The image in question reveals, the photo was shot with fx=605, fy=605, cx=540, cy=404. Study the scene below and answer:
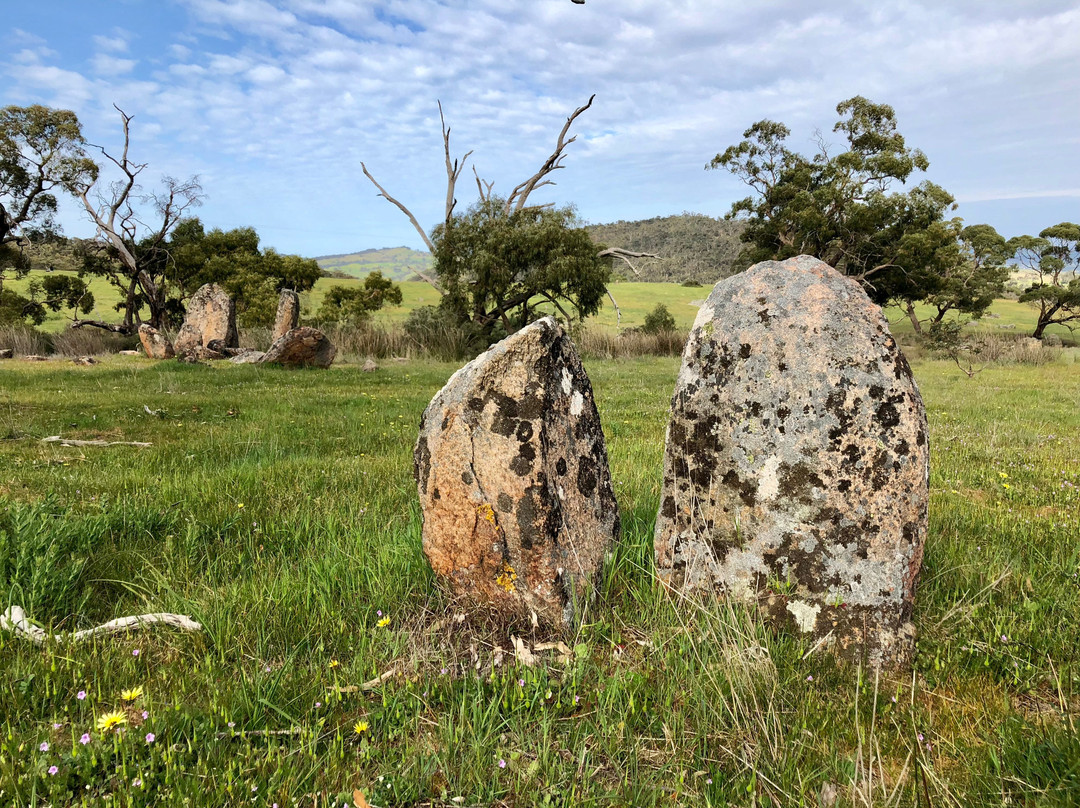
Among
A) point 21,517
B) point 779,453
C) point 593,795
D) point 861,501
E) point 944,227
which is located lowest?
point 593,795

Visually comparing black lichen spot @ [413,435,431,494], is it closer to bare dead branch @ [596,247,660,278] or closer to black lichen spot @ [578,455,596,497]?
black lichen spot @ [578,455,596,497]

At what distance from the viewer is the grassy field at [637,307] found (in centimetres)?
4909

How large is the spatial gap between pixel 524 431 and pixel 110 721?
218cm

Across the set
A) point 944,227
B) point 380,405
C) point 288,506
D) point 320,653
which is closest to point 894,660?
point 320,653

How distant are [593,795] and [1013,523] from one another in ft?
15.8

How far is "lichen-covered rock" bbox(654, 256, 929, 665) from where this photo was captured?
3117 mm

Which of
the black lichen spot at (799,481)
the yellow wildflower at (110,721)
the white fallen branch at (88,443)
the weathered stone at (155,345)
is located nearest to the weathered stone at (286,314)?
the weathered stone at (155,345)

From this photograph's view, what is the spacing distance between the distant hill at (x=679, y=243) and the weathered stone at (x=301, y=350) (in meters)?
92.5

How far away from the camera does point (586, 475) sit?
12.0 ft

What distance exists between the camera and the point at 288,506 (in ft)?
18.1

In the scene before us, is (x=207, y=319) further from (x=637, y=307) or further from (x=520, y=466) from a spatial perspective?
(x=637, y=307)

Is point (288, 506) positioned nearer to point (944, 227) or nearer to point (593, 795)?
point (593, 795)

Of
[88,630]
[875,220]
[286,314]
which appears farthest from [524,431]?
[875,220]

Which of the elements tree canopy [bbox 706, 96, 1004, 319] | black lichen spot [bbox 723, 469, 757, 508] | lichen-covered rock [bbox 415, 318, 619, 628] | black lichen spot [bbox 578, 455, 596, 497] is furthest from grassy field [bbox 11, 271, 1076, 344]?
black lichen spot [bbox 723, 469, 757, 508]
